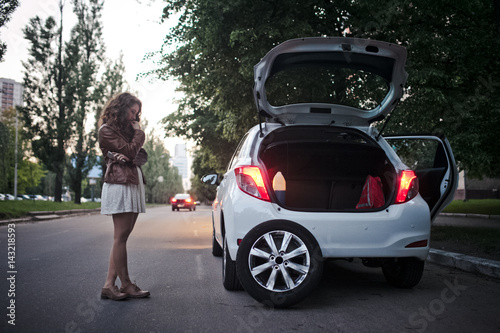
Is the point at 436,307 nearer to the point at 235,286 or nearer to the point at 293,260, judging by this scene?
the point at 293,260

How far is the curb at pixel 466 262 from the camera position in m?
5.61

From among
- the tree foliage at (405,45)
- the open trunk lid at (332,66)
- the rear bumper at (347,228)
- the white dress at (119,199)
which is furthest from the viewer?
the tree foliage at (405,45)

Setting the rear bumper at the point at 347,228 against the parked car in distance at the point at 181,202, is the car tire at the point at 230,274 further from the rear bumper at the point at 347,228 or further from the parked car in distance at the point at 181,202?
the parked car in distance at the point at 181,202

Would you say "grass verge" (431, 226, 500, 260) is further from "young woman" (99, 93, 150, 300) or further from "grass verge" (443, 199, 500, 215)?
"grass verge" (443, 199, 500, 215)

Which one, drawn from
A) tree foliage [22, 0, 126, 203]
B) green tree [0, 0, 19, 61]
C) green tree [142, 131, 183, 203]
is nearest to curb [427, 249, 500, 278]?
green tree [0, 0, 19, 61]

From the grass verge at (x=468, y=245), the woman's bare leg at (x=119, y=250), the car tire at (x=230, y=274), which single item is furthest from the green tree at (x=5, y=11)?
the grass verge at (x=468, y=245)

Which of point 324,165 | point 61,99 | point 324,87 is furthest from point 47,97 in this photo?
point 324,165

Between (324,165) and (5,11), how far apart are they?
10.9 m

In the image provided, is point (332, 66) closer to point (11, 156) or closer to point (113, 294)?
point (113, 294)

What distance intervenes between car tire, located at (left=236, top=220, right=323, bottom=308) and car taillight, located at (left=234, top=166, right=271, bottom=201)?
30 cm

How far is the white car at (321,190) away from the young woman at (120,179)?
911 mm

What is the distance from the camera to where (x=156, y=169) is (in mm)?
73875

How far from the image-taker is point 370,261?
16.3 ft

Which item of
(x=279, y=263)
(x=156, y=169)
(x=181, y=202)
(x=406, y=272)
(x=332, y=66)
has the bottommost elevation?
(x=406, y=272)
